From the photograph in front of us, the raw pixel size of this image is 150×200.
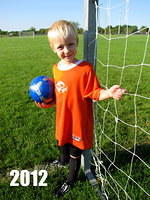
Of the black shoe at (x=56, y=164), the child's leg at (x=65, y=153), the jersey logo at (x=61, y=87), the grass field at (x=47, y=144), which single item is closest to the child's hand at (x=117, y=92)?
the jersey logo at (x=61, y=87)

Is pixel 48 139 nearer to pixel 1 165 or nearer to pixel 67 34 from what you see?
pixel 1 165

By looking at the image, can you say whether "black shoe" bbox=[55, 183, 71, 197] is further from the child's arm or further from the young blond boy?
the child's arm

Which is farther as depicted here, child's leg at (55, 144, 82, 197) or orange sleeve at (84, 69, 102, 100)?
child's leg at (55, 144, 82, 197)

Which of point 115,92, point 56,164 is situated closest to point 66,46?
point 115,92

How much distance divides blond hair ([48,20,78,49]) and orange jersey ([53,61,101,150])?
251 millimetres

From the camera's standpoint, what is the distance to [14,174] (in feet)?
9.68

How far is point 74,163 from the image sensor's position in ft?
8.65

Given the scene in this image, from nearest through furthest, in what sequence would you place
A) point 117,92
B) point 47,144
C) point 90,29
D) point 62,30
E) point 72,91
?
point 117,92, point 62,30, point 72,91, point 90,29, point 47,144

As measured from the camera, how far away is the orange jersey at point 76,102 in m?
2.17

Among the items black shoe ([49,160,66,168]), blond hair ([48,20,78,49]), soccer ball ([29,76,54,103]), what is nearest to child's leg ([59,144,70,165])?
black shoe ([49,160,66,168])

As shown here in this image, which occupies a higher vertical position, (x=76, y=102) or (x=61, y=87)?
(x=61, y=87)

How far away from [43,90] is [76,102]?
1.11ft

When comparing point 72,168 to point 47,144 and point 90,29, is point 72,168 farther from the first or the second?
point 90,29

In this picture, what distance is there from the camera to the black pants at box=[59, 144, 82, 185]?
8.40 ft
